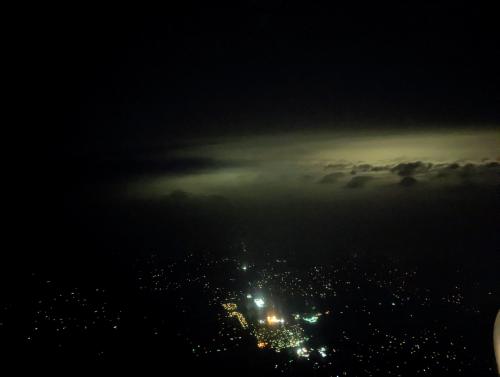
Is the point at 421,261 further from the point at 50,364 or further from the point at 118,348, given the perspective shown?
the point at 50,364

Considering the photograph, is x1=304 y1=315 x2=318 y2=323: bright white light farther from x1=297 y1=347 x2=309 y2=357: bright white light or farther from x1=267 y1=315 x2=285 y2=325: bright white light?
x1=297 y1=347 x2=309 y2=357: bright white light

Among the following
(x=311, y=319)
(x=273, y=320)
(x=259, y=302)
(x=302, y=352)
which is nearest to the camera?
(x=302, y=352)

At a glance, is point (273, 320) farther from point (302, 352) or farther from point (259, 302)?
point (302, 352)

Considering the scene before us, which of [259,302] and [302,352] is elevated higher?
[259,302]

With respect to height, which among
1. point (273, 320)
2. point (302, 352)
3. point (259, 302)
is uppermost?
point (259, 302)

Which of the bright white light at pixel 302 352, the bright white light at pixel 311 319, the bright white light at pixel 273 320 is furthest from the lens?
the bright white light at pixel 311 319

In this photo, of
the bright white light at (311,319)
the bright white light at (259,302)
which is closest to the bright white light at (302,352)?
the bright white light at (311,319)

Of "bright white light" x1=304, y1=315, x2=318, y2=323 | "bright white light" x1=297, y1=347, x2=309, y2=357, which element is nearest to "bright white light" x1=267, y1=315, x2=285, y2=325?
"bright white light" x1=304, y1=315, x2=318, y2=323

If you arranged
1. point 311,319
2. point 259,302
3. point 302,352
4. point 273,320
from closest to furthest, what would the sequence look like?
point 302,352 < point 273,320 < point 311,319 < point 259,302

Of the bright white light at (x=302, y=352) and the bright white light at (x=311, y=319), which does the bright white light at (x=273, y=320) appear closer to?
the bright white light at (x=311, y=319)

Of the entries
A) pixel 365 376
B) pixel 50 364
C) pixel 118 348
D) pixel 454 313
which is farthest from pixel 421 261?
pixel 50 364

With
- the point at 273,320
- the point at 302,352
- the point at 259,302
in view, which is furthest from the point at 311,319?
the point at 259,302
